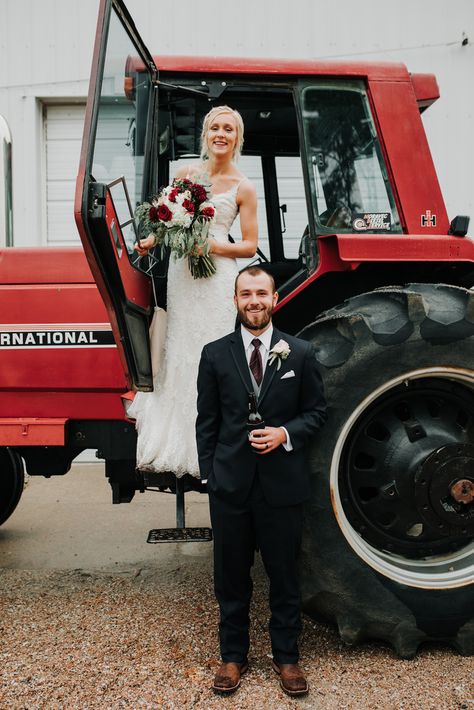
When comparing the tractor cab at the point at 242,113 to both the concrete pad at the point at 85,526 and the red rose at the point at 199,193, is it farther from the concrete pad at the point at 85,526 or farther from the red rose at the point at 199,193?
the concrete pad at the point at 85,526

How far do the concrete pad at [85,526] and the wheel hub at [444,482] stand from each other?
1572 mm

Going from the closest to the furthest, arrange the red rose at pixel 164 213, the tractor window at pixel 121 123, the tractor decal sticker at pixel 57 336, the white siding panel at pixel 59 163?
the tractor window at pixel 121 123, the red rose at pixel 164 213, the tractor decal sticker at pixel 57 336, the white siding panel at pixel 59 163

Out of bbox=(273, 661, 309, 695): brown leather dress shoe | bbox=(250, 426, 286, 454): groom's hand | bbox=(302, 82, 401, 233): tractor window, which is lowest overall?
bbox=(273, 661, 309, 695): brown leather dress shoe

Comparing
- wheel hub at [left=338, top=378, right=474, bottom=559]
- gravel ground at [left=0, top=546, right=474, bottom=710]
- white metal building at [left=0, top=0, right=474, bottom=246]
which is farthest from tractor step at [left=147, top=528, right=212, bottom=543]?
white metal building at [left=0, top=0, right=474, bottom=246]

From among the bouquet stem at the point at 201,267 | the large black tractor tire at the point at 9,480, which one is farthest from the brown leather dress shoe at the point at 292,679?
the large black tractor tire at the point at 9,480

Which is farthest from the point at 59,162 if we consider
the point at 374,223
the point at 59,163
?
the point at 374,223

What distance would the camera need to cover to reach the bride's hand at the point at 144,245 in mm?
2605

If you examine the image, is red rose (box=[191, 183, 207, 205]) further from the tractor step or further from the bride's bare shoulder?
the tractor step

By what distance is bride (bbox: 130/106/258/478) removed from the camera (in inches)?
107

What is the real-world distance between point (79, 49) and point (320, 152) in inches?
174

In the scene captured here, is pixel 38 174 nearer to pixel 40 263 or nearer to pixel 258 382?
pixel 40 263

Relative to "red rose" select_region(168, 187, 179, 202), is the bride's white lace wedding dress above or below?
below

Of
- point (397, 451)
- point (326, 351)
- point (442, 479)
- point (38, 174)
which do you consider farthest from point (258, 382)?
point (38, 174)

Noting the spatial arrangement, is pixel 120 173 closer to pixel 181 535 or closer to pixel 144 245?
pixel 144 245
